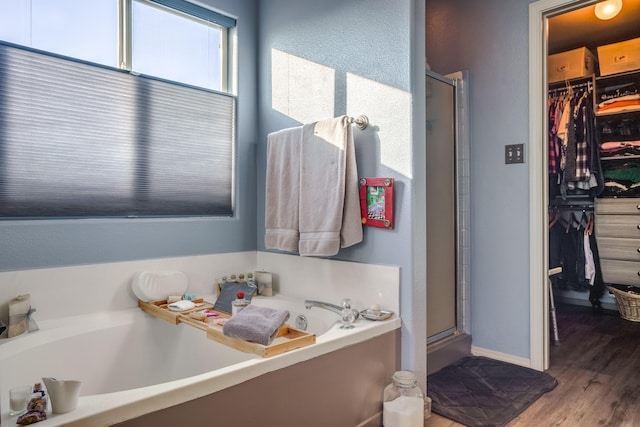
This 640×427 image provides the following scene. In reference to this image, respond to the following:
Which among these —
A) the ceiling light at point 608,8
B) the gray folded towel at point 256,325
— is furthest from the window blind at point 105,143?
the ceiling light at point 608,8

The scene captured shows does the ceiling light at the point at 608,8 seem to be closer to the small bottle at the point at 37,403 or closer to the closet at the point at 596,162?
the closet at the point at 596,162

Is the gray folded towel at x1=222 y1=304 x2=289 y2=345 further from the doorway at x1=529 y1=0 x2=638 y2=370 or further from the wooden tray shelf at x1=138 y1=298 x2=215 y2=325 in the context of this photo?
the doorway at x1=529 y1=0 x2=638 y2=370

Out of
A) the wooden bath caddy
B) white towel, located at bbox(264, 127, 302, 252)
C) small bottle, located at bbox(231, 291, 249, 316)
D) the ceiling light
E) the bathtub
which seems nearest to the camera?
the bathtub

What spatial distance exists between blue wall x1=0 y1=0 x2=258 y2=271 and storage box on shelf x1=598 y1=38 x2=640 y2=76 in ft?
10.2

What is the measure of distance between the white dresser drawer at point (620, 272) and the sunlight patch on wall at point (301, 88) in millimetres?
3102

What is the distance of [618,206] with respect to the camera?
12.1 feet

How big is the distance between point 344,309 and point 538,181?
146cm

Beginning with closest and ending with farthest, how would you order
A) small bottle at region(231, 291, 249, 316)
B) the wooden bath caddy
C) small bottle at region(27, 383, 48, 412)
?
small bottle at region(27, 383, 48, 412) → the wooden bath caddy → small bottle at region(231, 291, 249, 316)

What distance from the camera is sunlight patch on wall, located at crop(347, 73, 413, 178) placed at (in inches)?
76.8

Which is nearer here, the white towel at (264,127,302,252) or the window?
the window

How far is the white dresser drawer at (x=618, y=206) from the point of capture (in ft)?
11.8

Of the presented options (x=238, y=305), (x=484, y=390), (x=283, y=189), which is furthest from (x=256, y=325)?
(x=484, y=390)

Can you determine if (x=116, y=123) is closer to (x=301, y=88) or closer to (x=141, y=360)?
(x=301, y=88)

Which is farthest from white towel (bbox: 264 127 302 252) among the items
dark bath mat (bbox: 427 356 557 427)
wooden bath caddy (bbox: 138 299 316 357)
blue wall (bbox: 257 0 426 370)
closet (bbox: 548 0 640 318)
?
closet (bbox: 548 0 640 318)
